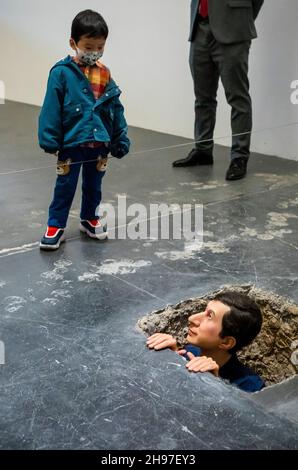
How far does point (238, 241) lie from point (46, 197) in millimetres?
1152

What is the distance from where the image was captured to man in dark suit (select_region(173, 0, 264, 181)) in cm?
379

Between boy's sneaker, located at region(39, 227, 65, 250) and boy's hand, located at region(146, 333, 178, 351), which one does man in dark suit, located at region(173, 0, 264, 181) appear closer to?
boy's sneaker, located at region(39, 227, 65, 250)

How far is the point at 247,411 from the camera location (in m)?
1.76

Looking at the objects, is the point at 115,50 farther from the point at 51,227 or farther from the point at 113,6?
the point at 51,227

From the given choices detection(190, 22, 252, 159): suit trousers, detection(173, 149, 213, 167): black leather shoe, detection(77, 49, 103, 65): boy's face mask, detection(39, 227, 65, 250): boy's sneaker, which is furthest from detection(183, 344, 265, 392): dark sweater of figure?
detection(173, 149, 213, 167): black leather shoe

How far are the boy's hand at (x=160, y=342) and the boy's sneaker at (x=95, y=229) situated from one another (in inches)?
37.4

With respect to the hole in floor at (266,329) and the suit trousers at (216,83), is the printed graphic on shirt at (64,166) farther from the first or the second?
the suit trousers at (216,83)

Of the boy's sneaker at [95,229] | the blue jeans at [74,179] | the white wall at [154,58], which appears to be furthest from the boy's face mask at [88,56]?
the white wall at [154,58]

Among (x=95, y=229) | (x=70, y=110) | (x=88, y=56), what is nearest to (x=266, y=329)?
(x=95, y=229)

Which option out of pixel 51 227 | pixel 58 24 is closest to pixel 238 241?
pixel 51 227

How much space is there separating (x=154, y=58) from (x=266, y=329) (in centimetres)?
313

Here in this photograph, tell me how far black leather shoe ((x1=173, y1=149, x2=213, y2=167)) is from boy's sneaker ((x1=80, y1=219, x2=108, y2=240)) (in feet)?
4.39

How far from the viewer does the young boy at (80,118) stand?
2.69 meters

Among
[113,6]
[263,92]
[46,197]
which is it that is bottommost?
[46,197]
